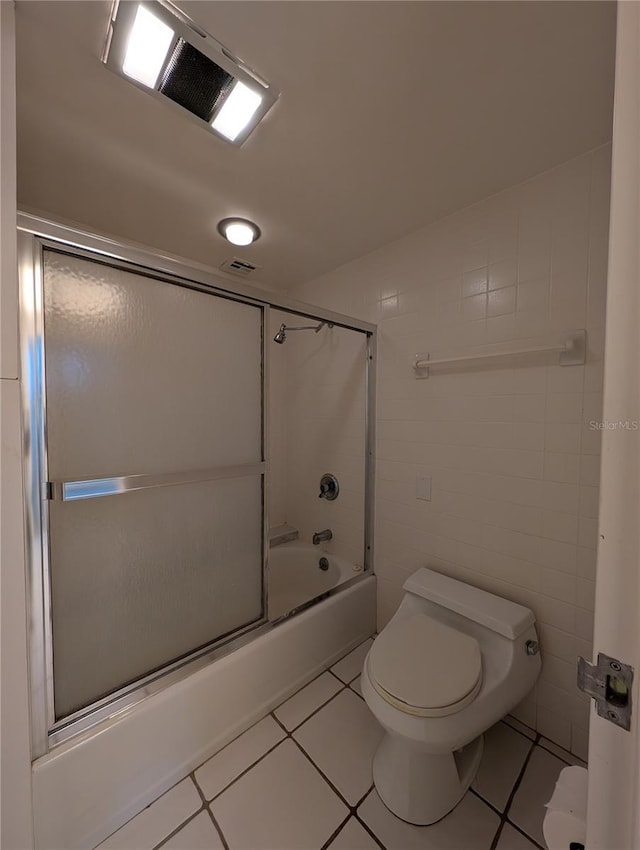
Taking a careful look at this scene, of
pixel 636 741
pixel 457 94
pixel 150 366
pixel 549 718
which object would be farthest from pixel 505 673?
pixel 457 94

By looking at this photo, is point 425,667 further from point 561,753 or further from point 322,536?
point 322,536

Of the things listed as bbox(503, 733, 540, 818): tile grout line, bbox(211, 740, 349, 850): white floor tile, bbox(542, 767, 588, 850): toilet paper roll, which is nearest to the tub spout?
bbox(211, 740, 349, 850): white floor tile

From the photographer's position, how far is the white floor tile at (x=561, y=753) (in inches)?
47.0

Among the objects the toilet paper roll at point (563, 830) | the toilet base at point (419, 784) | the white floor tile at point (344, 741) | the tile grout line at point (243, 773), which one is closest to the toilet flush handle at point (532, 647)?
the toilet base at point (419, 784)

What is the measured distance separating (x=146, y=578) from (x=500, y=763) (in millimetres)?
1432

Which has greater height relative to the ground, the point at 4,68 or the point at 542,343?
the point at 4,68

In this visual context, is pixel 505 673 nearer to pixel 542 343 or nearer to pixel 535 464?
pixel 535 464

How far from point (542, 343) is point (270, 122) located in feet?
4.05

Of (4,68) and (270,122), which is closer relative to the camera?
(4,68)

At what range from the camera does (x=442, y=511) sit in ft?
5.22

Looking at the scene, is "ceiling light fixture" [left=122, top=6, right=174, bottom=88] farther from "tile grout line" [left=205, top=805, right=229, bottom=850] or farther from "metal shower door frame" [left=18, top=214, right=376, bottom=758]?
"tile grout line" [left=205, top=805, right=229, bottom=850]

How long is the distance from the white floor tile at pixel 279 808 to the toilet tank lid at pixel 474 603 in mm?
738

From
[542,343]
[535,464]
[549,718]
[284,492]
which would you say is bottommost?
[549,718]

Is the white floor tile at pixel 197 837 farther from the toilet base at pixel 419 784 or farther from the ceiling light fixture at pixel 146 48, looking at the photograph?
the ceiling light fixture at pixel 146 48
